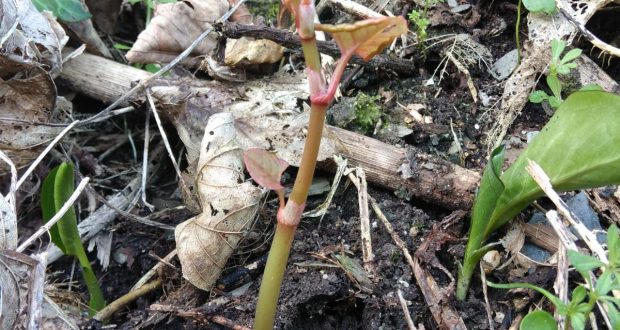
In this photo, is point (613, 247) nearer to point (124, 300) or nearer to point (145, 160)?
point (124, 300)

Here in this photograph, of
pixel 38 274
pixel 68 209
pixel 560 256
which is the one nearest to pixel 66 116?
pixel 68 209

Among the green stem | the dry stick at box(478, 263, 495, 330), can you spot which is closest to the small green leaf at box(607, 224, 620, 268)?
the dry stick at box(478, 263, 495, 330)

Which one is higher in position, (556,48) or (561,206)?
(556,48)

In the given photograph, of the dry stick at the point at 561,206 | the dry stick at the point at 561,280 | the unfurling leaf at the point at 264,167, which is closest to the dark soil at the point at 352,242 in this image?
the dry stick at the point at 561,280

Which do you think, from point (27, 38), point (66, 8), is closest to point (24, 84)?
point (27, 38)

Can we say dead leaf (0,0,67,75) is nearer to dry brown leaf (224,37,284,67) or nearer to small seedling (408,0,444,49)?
dry brown leaf (224,37,284,67)

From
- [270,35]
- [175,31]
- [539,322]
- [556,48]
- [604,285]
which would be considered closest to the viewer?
[604,285]

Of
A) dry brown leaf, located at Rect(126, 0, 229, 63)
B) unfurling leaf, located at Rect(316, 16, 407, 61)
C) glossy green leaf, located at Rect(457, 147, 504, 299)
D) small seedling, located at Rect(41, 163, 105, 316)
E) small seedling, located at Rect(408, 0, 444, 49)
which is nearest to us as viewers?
unfurling leaf, located at Rect(316, 16, 407, 61)
